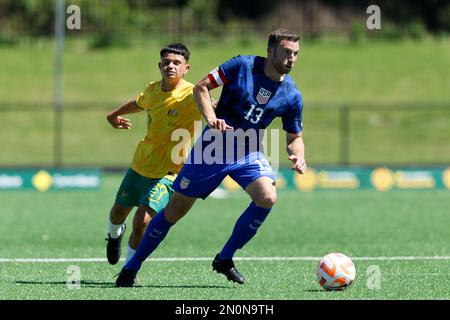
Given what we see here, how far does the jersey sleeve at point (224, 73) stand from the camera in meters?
8.90

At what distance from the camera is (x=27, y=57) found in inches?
1468

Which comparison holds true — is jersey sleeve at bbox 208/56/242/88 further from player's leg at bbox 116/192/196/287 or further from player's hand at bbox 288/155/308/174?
player's leg at bbox 116/192/196/287

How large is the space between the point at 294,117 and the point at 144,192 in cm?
170

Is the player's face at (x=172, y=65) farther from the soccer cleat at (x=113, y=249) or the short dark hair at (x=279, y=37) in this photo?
the soccer cleat at (x=113, y=249)

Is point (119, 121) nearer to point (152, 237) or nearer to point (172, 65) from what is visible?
point (172, 65)

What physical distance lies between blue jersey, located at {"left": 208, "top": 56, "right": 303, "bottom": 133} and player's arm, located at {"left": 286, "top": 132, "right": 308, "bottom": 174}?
344mm

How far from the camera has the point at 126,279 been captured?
9141 millimetres

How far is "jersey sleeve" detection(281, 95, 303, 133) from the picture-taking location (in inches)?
364

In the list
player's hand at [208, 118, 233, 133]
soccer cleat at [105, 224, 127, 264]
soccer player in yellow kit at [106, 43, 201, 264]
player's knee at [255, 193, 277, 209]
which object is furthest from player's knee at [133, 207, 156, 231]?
player's hand at [208, 118, 233, 133]

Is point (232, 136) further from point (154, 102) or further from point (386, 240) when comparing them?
point (386, 240)

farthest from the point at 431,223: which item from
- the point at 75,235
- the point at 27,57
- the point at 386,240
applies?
the point at 27,57

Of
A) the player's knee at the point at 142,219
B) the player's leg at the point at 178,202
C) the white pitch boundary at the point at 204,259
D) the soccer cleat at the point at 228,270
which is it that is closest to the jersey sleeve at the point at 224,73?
the player's leg at the point at 178,202

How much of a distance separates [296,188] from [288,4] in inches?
774

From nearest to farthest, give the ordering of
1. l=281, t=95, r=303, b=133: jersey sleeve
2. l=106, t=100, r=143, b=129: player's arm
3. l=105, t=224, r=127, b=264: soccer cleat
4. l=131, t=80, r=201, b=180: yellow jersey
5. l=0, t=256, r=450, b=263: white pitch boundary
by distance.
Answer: l=281, t=95, r=303, b=133: jersey sleeve < l=131, t=80, r=201, b=180: yellow jersey < l=106, t=100, r=143, b=129: player's arm < l=105, t=224, r=127, b=264: soccer cleat < l=0, t=256, r=450, b=263: white pitch boundary
